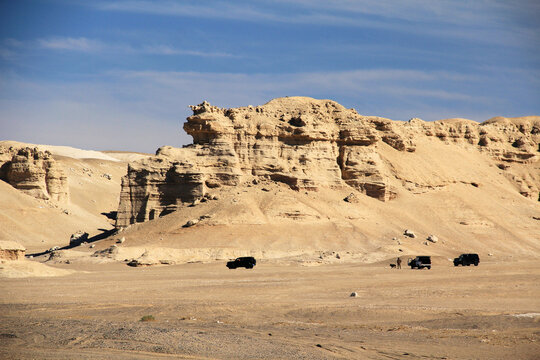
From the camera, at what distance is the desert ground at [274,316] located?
1537 centimetres

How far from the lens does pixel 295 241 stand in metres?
54.4

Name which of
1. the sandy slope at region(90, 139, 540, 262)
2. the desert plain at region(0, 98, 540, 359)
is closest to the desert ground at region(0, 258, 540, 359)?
the desert plain at region(0, 98, 540, 359)

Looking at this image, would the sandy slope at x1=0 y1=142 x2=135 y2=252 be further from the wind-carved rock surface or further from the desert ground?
the desert ground

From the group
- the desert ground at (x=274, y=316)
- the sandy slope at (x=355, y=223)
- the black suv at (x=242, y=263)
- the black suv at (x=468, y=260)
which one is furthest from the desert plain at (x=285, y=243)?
the black suv at (x=468, y=260)

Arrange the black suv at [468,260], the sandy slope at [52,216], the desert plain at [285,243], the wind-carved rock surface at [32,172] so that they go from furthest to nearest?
the wind-carved rock surface at [32,172] → the sandy slope at [52,216] → the black suv at [468,260] → the desert plain at [285,243]

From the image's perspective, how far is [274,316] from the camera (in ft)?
70.6

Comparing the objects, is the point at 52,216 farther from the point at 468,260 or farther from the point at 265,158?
the point at 468,260

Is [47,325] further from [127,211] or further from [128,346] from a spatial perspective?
[127,211]

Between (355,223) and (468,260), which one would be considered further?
(355,223)

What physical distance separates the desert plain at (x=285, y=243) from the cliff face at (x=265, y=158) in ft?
0.49

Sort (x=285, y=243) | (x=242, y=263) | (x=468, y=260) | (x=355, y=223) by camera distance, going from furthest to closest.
→ (x=355, y=223) → (x=285, y=243) → (x=468, y=260) → (x=242, y=263)

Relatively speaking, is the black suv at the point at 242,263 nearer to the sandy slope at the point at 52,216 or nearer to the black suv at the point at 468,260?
the black suv at the point at 468,260

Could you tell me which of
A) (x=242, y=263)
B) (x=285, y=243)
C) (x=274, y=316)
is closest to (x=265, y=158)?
(x=285, y=243)

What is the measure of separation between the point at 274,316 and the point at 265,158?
138 feet
